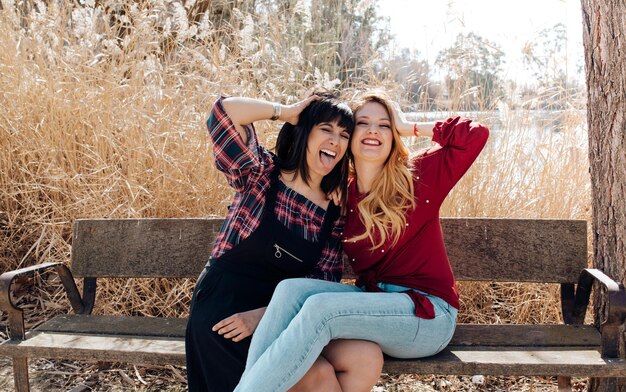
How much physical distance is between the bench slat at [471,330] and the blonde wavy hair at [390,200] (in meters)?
0.55

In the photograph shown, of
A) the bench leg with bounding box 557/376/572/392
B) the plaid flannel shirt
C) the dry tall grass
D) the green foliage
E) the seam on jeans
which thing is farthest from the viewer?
the green foliage

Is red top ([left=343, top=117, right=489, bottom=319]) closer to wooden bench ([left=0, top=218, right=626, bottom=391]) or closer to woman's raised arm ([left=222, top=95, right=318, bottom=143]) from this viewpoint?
wooden bench ([left=0, top=218, right=626, bottom=391])

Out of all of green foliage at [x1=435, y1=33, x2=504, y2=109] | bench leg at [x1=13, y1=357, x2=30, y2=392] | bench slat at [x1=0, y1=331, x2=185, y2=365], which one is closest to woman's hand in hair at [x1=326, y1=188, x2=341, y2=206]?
bench slat at [x1=0, y1=331, x2=185, y2=365]

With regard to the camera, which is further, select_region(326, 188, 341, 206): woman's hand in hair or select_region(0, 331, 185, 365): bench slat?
select_region(326, 188, 341, 206): woman's hand in hair

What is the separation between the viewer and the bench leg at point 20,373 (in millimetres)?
2752

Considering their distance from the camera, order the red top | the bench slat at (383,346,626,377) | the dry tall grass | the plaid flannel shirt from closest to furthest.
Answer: the bench slat at (383,346,626,377) < the red top < the plaid flannel shirt < the dry tall grass

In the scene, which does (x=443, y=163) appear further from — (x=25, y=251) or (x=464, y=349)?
(x=25, y=251)

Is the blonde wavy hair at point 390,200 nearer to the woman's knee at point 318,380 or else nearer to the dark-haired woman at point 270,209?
the dark-haired woman at point 270,209

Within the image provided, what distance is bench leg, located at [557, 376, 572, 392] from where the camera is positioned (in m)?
2.86

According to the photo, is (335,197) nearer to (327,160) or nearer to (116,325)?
(327,160)

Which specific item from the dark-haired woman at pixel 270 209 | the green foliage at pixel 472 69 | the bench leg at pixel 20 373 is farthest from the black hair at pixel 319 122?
the green foliage at pixel 472 69

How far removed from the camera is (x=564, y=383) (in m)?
2.87

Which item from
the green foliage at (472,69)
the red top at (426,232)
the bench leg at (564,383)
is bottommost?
the bench leg at (564,383)

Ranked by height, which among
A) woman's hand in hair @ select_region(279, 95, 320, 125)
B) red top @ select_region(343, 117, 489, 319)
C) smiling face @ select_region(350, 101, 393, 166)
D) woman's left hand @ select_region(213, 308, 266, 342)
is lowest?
woman's left hand @ select_region(213, 308, 266, 342)
